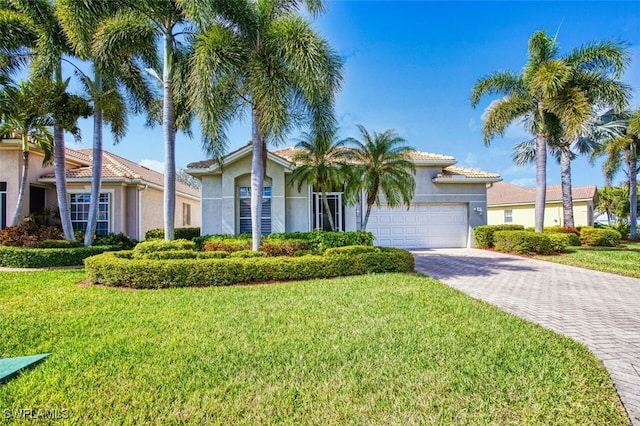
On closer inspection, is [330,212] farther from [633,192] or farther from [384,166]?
[633,192]

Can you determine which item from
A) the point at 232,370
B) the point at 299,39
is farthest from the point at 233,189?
the point at 232,370

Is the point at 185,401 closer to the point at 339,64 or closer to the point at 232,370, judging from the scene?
the point at 232,370

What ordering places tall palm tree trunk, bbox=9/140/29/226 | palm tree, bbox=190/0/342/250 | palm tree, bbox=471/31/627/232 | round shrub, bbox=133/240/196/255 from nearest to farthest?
palm tree, bbox=190/0/342/250 < round shrub, bbox=133/240/196/255 < palm tree, bbox=471/31/627/232 < tall palm tree trunk, bbox=9/140/29/226

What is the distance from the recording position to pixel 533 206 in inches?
1129

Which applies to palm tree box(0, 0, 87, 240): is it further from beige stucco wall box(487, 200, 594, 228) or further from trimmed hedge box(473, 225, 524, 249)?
beige stucco wall box(487, 200, 594, 228)

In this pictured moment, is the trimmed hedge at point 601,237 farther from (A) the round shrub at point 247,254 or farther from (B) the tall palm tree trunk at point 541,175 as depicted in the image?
(A) the round shrub at point 247,254

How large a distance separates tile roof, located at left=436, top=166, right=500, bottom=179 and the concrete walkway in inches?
241

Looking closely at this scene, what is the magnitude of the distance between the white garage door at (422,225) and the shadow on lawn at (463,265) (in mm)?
3313

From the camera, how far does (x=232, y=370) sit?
3896 mm

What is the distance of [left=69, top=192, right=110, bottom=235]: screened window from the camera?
17.4 metres

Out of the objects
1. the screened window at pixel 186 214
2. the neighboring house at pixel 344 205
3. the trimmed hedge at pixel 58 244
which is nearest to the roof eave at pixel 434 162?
the neighboring house at pixel 344 205

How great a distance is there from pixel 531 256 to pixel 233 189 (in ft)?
48.8

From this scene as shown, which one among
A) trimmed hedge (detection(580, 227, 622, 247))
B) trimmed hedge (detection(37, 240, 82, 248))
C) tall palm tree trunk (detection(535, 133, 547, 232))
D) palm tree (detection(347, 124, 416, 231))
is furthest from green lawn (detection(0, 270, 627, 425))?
trimmed hedge (detection(580, 227, 622, 247))

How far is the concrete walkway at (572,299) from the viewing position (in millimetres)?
4309
